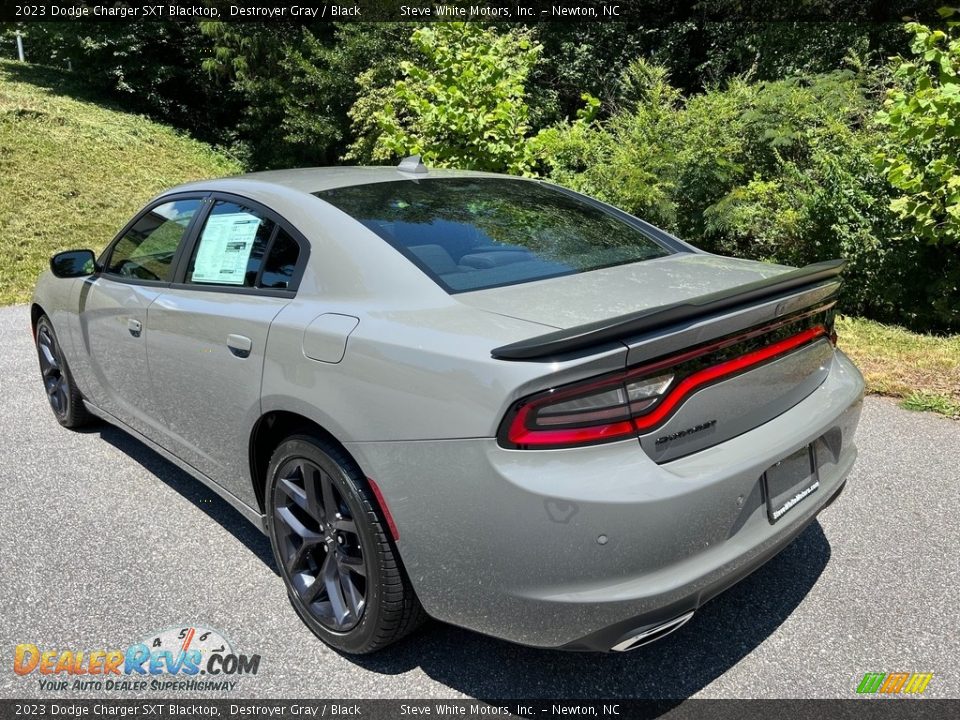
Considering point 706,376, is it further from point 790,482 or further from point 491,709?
point 491,709

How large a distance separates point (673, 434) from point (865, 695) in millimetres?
1063

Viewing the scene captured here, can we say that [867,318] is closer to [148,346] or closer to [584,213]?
[584,213]

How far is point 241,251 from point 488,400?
5.01 feet

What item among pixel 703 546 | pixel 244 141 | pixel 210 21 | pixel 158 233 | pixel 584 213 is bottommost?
pixel 244 141

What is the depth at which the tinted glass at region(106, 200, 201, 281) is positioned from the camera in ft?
11.0

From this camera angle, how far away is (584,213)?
326 centimetres

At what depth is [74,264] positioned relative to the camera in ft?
13.1

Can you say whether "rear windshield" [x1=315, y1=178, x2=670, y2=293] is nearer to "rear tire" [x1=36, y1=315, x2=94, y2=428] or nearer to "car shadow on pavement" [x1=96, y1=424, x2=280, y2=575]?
"car shadow on pavement" [x1=96, y1=424, x2=280, y2=575]

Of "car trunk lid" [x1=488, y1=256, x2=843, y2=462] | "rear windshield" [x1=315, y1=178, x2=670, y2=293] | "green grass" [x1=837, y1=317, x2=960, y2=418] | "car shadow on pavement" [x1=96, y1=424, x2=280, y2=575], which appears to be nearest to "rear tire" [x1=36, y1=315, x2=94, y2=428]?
"car shadow on pavement" [x1=96, y1=424, x2=280, y2=575]

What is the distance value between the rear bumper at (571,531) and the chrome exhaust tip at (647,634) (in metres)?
0.03

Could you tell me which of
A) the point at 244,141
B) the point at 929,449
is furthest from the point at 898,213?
the point at 244,141

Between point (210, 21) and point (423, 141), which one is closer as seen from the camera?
point (423, 141)

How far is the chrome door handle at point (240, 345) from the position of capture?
2621 millimetres

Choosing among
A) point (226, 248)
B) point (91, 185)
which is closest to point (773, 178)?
point (226, 248)
